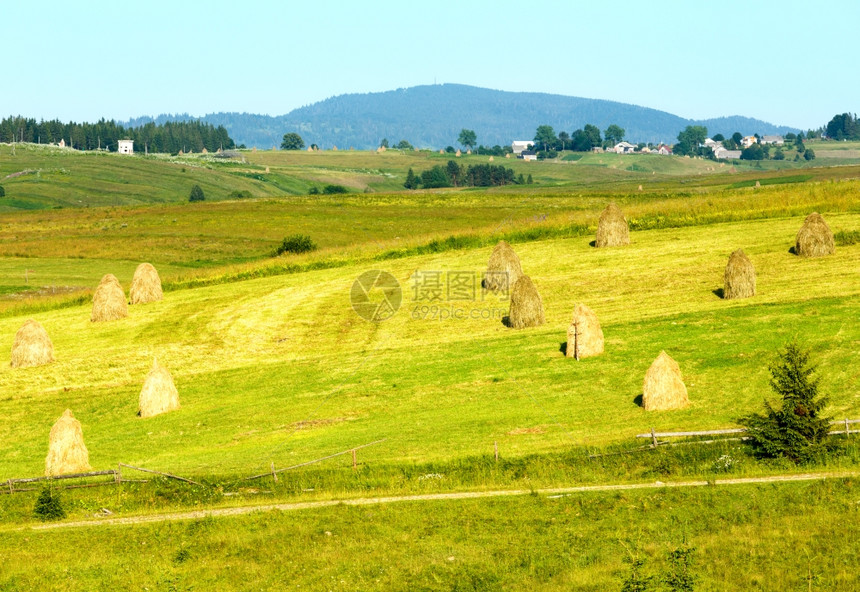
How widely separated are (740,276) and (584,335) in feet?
40.5

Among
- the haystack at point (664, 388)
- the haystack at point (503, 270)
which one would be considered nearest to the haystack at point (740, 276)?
the haystack at point (503, 270)

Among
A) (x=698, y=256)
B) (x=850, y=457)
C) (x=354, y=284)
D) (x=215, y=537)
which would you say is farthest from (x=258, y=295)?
(x=850, y=457)

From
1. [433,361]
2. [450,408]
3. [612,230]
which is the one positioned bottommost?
[450,408]

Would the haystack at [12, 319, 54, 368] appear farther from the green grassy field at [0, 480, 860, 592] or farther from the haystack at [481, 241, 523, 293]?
the haystack at [481, 241, 523, 293]

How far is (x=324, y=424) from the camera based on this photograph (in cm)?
4097

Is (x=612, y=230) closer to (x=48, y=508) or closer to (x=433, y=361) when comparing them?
(x=433, y=361)

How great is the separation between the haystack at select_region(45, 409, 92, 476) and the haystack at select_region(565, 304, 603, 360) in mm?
21756

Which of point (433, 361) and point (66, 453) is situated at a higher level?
point (433, 361)

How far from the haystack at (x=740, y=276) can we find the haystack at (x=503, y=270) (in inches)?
524

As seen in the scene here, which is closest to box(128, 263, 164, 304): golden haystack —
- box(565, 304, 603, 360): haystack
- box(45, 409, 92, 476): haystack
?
box(45, 409, 92, 476): haystack

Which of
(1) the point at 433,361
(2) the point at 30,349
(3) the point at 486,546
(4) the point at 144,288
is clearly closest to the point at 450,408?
(1) the point at 433,361

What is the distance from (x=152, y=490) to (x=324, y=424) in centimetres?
846

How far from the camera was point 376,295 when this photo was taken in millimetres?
66500

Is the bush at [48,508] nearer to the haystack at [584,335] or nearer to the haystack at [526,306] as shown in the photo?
the haystack at [584,335]
